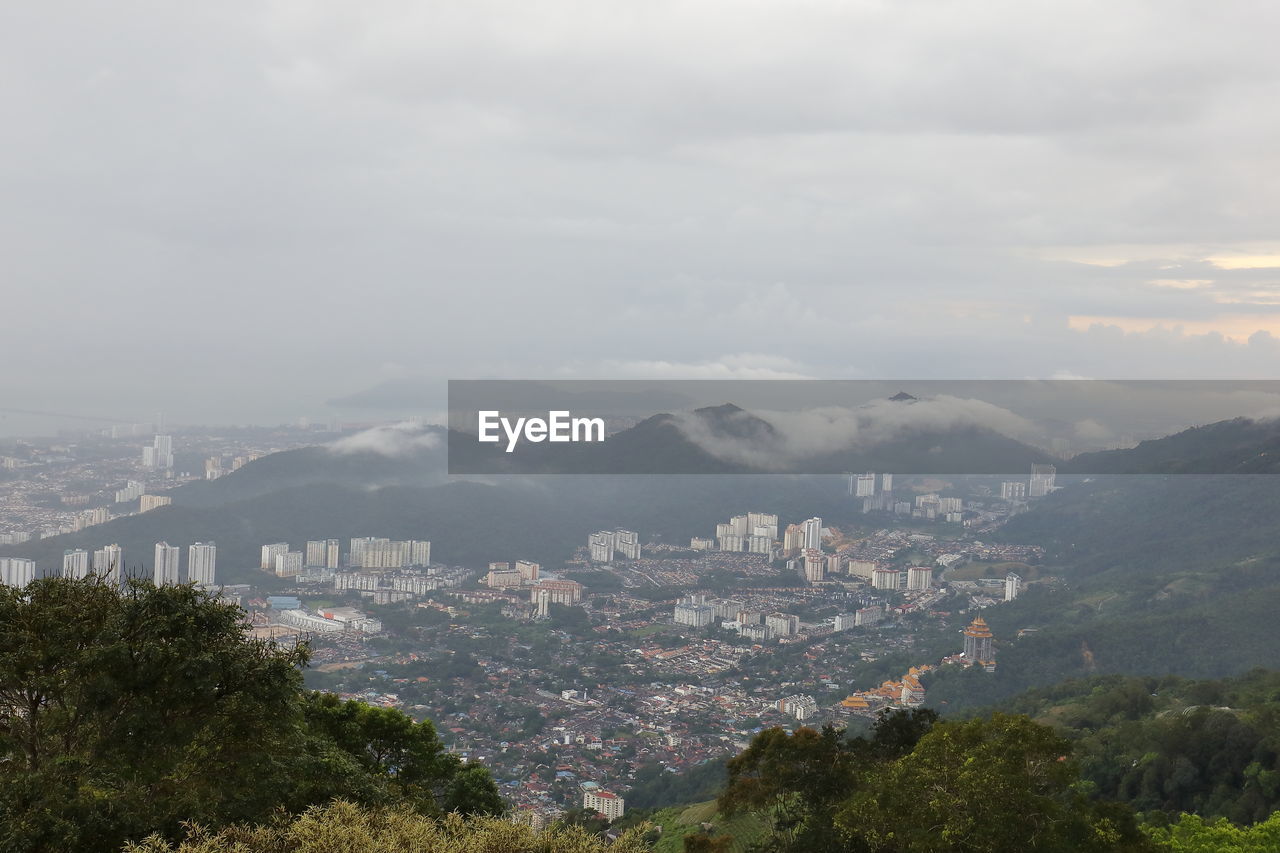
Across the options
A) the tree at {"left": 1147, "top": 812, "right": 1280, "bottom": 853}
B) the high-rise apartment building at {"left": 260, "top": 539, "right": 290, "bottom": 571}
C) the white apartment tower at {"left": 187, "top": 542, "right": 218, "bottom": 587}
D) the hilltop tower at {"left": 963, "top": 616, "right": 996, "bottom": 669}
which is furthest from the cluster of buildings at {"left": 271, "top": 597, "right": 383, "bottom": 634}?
the tree at {"left": 1147, "top": 812, "right": 1280, "bottom": 853}

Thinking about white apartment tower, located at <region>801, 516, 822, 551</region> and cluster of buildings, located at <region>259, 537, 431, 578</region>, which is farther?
white apartment tower, located at <region>801, 516, 822, 551</region>

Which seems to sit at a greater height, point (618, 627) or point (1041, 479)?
point (1041, 479)

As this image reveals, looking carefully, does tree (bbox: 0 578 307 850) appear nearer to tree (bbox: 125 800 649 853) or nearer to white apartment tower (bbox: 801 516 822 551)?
tree (bbox: 125 800 649 853)

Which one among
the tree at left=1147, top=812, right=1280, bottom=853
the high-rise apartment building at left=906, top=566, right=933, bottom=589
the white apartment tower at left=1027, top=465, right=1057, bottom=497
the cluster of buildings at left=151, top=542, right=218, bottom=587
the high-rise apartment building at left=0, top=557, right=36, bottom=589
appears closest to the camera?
the tree at left=1147, top=812, right=1280, bottom=853

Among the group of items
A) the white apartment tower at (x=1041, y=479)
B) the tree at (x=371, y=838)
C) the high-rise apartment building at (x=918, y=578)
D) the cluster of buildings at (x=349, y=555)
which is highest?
the tree at (x=371, y=838)

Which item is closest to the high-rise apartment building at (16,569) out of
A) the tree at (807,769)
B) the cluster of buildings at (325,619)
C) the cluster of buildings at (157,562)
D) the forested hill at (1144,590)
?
the cluster of buildings at (157,562)

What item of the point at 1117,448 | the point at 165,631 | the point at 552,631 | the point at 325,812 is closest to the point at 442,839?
the point at 325,812

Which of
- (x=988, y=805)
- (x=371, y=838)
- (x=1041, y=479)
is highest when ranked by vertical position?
(x=371, y=838)

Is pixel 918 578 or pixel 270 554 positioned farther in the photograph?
pixel 918 578

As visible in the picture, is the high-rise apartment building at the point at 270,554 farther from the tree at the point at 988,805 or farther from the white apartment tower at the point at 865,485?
the white apartment tower at the point at 865,485

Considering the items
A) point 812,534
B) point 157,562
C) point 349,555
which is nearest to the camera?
point 157,562

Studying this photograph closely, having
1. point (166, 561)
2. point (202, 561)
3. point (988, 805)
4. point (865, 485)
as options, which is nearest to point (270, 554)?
point (202, 561)

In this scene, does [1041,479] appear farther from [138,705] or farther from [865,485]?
[138,705]
